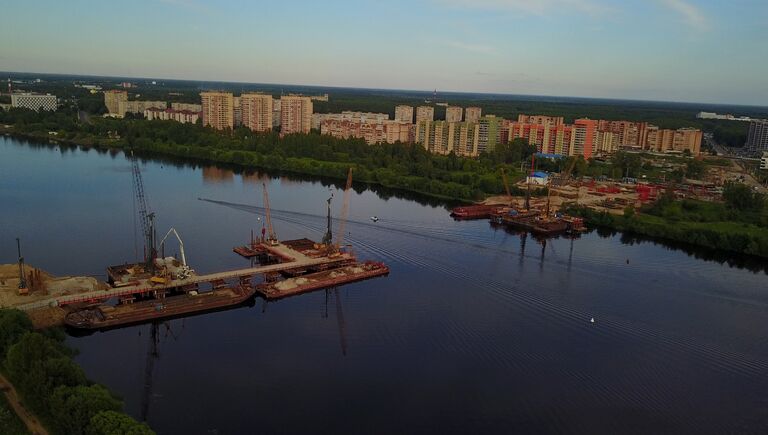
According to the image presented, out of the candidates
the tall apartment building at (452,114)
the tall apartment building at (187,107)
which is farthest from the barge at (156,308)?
the tall apartment building at (187,107)

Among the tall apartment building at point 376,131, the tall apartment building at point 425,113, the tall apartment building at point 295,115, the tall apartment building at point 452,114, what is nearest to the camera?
the tall apartment building at point 376,131

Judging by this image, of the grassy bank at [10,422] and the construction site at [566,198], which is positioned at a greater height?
the construction site at [566,198]

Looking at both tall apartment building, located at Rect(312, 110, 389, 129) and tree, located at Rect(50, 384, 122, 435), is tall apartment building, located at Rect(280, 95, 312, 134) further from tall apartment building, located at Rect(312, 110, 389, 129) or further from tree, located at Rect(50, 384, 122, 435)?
tree, located at Rect(50, 384, 122, 435)

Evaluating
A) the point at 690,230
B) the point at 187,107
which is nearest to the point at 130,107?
the point at 187,107

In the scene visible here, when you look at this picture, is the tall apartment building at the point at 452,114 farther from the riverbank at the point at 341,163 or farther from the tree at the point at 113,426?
the tree at the point at 113,426

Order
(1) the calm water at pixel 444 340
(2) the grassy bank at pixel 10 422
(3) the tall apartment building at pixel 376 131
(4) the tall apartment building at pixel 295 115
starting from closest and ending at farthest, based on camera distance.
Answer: (2) the grassy bank at pixel 10 422
(1) the calm water at pixel 444 340
(3) the tall apartment building at pixel 376 131
(4) the tall apartment building at pixel 295 115

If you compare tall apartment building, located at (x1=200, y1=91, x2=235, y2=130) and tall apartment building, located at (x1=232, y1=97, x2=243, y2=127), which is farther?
tall apartment building, located at (x1=232, y1=97, x2=243, y2=127)

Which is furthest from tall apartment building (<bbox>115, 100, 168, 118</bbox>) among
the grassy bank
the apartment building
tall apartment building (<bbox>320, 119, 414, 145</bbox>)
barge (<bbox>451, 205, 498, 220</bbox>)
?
the grassy bank
